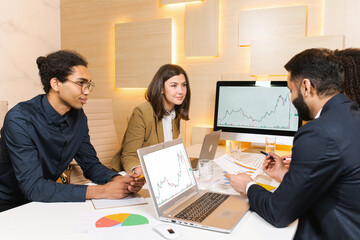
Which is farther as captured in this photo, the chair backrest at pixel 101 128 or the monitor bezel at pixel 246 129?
the chair backrest at pixel 101 128

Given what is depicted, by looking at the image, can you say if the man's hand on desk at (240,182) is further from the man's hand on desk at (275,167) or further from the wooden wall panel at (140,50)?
the wooden wall panel at (140,50)

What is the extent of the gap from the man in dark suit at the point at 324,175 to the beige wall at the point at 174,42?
1.44 m

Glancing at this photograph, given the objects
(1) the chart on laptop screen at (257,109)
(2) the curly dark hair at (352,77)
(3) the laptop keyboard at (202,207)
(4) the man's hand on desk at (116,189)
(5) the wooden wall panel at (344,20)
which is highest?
(5) the wooden wall panel at (344,20)

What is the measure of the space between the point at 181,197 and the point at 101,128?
1626 mm

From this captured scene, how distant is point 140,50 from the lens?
3.08 metres

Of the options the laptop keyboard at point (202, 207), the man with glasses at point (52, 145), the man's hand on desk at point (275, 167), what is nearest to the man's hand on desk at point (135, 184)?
the man with glasses at point (52, 145)

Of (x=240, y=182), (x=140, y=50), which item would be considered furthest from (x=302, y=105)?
(x=140, y=50)

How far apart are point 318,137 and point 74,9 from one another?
3.22 m

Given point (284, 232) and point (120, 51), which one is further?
point (120, 51)

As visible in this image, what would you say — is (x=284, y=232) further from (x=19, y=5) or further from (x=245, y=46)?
(x=19, y=5)

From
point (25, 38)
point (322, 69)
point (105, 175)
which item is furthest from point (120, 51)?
point (322, 69)

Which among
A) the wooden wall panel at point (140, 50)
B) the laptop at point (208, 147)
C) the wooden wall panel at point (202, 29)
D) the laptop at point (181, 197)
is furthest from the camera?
the wooden wall panel at point (140, 50)

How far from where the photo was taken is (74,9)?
343cm

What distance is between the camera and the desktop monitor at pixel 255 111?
7.72 feet
